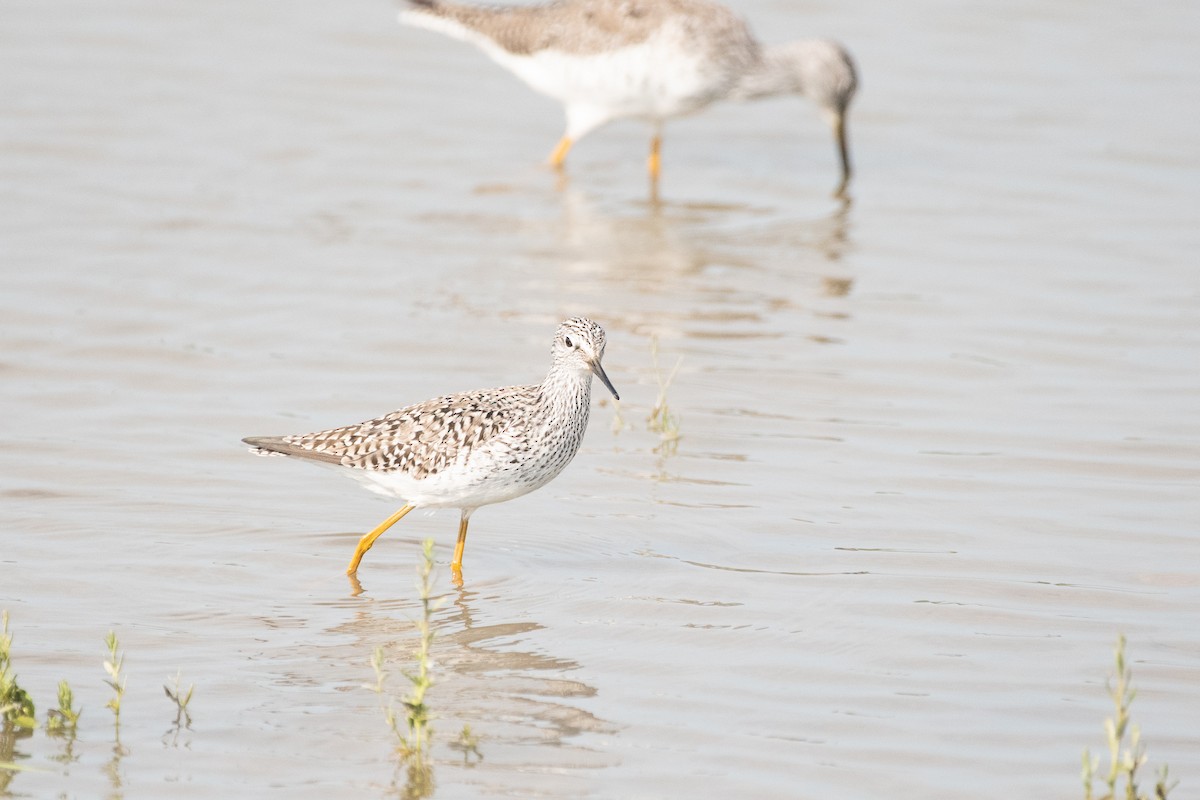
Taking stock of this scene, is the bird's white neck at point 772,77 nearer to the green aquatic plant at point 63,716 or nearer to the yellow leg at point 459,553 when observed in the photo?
the yellow leg at point 459,553

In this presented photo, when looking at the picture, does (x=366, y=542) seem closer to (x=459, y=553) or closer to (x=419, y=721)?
(x=459, y=553)

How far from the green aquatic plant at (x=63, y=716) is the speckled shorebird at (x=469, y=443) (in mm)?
1873

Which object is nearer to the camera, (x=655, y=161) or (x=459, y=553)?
(x=459, y=553)

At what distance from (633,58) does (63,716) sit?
33.1 feet

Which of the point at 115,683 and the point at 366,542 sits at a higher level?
the point at 366,542

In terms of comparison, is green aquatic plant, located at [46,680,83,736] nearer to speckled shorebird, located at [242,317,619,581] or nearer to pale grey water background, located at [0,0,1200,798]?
pale grey water background, located at [0,0,1200,798]

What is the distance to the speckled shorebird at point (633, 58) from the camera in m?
14.7

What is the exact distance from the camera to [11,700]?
547 centimetres

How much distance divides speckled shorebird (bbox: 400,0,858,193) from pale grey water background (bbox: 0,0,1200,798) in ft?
1.88

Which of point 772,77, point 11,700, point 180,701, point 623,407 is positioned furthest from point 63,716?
point 772,77

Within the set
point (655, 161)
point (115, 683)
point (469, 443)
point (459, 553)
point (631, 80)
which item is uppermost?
point (631, 80)

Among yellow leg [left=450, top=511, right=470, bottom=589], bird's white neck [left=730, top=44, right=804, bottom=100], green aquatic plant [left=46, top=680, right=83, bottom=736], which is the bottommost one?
green aquatic plant [left=46, top=680, right=83, bottom=736]

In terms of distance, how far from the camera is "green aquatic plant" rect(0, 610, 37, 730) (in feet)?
17.7

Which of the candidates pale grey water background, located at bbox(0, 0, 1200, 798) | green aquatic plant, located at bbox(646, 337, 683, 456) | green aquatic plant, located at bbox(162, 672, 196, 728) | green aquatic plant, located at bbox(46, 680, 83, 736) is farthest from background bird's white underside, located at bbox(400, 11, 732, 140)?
green aquatic plant, located at bbox(46, 680, 83, 736)
